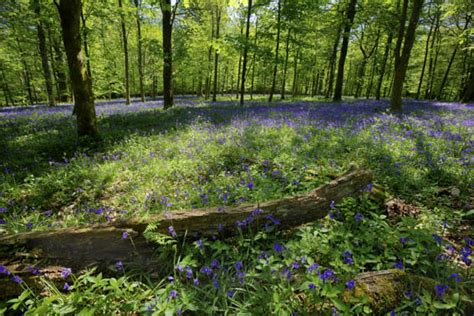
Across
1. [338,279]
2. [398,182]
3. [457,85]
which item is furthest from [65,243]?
[457,85]

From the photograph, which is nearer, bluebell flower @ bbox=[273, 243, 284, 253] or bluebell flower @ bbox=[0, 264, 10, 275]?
bluebell flower @ bbox=[0, 264, 10, 275]

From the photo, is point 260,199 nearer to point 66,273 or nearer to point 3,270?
point 66,273

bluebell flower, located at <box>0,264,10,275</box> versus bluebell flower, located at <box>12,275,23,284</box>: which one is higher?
bluebell flower, located at <box>0,264,10,275</box>

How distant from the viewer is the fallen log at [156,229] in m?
2.27

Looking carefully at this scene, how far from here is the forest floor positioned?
1.96 metres

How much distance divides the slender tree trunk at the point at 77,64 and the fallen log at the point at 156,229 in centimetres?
584

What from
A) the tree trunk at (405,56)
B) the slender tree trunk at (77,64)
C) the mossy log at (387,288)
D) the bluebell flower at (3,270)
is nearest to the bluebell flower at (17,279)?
the bluebell flower at (3,270)

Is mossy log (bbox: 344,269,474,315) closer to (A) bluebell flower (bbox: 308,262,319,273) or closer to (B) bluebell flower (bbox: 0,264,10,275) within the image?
(A) bluebell flower (bbox: 308,262,319,273)

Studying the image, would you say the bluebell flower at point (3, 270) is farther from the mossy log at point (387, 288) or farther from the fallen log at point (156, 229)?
the mossy log at point (387, 288)

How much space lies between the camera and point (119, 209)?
153 inches

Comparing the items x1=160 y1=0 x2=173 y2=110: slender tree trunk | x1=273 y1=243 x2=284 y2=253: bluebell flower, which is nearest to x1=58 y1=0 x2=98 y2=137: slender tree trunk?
x1=160 y1=0 x2=173 y2=110: slender tree trunk

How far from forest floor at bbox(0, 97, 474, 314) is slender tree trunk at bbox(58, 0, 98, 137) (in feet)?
2.70

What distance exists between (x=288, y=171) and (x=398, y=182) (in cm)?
197

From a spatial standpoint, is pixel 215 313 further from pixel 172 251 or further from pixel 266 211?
pixel 266 211
